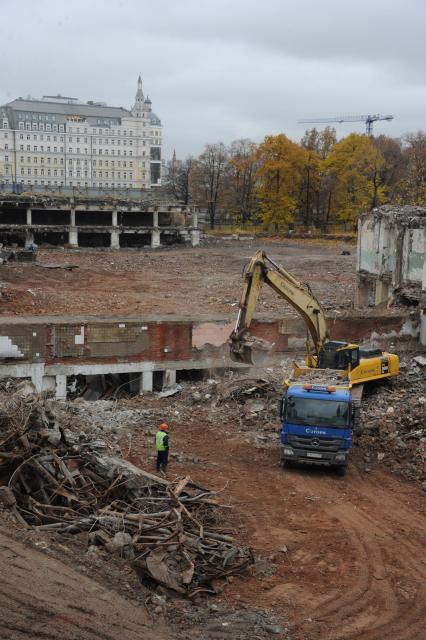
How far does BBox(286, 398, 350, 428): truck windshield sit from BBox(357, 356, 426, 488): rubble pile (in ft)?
7.14

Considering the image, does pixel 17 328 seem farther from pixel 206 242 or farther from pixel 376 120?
pixel 376 120

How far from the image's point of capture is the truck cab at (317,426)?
52.3 feet

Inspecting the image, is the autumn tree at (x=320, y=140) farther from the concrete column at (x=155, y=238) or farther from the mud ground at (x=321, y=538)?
the mud ground at (x=321, y=538)

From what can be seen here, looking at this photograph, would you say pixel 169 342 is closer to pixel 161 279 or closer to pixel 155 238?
pixel 161 279

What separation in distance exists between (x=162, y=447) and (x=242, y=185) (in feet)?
250

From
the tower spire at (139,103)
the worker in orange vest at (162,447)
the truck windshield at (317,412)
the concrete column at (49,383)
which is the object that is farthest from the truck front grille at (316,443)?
the tower spire at (139,103)

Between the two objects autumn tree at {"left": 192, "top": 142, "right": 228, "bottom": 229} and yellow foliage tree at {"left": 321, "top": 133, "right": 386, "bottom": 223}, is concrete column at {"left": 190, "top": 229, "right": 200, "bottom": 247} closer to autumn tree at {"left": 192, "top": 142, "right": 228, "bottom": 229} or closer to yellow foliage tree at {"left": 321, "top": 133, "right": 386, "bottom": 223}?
autumn tree at {"left": 192, "top": 142, "right": 228, "bottom": 229}

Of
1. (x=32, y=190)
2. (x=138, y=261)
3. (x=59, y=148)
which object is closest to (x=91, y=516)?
(x=138, y=261)

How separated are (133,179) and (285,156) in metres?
44.0

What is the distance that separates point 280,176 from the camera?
8038 centimetres

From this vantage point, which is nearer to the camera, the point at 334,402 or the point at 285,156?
the point at 334,402

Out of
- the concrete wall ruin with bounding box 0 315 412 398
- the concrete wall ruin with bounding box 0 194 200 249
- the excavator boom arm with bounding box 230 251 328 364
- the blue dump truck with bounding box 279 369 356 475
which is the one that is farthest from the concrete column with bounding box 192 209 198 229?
the blue dump truck with bounding box 279 369 356 475

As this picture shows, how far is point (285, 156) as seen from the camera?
80.8 metres

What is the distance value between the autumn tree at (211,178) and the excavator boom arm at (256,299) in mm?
71298
